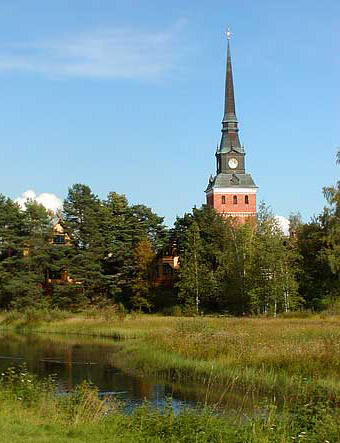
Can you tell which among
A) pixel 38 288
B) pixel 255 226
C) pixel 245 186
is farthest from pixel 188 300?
pixel 245 186

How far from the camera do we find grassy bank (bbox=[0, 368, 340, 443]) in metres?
12.7

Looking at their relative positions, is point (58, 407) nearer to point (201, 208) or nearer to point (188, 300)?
point (188, 300)

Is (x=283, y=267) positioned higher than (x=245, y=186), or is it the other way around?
(x=245, y=186)

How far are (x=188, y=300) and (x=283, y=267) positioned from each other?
11.1 metres

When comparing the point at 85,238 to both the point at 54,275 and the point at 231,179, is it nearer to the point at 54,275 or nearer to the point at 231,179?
the point at 54,275

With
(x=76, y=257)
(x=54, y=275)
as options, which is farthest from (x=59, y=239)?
(x=76, y=257)

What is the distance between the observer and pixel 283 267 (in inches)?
2172

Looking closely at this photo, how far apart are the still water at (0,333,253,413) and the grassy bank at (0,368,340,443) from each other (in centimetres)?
333

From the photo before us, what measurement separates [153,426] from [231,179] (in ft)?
296

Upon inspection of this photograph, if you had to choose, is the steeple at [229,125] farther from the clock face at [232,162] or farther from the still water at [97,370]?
the still water at [97,370]

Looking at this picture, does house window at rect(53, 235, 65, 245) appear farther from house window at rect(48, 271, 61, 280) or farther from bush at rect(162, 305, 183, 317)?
bush at rect(162, 305, 183, 317)

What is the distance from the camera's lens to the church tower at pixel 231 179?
10231 cm

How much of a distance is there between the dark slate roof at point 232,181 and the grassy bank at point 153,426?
87383 mm

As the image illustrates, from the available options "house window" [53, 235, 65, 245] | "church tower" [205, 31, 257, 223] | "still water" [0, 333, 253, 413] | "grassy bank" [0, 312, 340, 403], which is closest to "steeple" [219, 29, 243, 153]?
"church tower" [205, 31, 257, 223]
